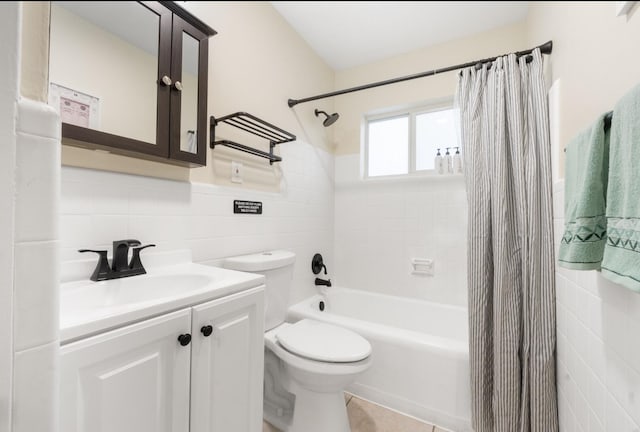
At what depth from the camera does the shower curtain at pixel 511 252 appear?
3.79ft

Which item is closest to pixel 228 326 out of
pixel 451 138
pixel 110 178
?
pixel 110 178

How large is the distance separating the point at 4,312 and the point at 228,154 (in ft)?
3.70

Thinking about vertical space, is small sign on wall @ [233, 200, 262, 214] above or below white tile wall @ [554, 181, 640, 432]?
above

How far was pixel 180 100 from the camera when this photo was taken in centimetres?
109

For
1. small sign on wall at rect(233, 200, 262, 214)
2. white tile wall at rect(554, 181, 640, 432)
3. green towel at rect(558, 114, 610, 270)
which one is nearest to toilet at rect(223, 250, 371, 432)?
small sign on wall at rect(233, 200, 262, 214)

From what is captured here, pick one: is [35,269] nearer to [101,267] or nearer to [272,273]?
[101,267]

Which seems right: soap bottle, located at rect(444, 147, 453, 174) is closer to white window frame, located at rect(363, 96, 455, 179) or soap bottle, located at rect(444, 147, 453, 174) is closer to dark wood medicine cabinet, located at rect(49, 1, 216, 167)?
white window frame, located at rect(363, 96, 455, 179)

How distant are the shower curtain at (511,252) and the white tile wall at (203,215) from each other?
1081 mm

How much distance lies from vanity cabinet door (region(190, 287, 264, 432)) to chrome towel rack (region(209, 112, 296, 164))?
2.56ft

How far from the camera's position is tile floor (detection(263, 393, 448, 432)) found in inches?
52.8

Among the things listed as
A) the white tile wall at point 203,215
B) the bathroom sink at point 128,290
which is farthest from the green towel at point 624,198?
the white tile wall at point 203,215

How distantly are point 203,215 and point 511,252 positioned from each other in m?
1.46

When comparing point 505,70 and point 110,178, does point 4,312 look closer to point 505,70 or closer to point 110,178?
point 110,178

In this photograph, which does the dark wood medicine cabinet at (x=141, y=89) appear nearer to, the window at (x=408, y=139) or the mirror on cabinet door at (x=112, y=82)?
the mirror on cabinet door at (x=112, y=82)
